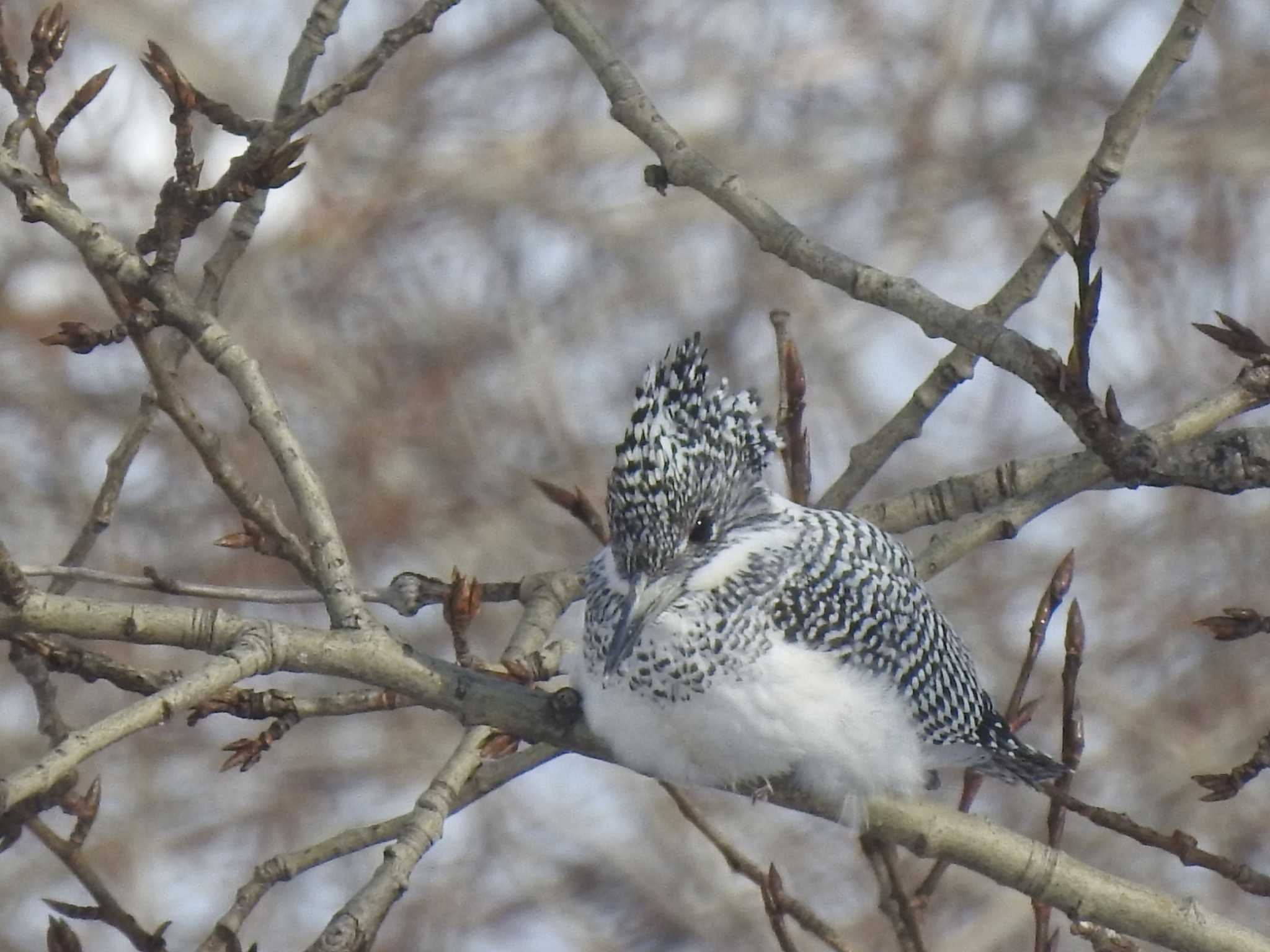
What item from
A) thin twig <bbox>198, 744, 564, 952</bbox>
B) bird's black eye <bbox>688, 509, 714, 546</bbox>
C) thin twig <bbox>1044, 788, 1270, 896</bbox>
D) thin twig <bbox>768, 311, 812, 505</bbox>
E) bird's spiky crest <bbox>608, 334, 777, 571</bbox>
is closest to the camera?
thin twig <bbox>198, 744, 564, 952</bbox>

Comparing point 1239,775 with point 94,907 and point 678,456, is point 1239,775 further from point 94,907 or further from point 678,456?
point 94,907

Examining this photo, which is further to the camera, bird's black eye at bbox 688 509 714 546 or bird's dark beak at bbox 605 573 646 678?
bird's black eye at bbox 688 509 714 546

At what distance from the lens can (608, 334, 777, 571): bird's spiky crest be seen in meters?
2.27

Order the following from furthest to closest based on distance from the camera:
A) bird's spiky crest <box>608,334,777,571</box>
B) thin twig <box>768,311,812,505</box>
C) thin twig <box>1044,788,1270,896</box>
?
thin twig <box>768,311,812,505</box>, bird's spiky crest <box>608,334,777,571</box>, thin twig <box>1044,788,1270,896</box>

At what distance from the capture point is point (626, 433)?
2.34 m

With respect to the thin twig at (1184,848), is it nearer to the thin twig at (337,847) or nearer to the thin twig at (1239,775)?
the thin twig at (1239,775)

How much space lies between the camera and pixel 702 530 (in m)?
2.42

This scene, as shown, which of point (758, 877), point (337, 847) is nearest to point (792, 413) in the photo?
point (758, 877)

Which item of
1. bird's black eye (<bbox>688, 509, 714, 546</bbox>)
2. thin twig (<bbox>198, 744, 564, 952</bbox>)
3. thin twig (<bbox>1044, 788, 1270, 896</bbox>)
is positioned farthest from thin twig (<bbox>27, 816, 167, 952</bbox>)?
thin twig (<bbox>1044, 788, 1270, 896</bbox>)

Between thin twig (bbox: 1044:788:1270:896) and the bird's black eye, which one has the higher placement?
the bird's black eye

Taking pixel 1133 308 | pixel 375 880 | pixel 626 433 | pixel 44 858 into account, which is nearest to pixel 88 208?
pixel 44 858

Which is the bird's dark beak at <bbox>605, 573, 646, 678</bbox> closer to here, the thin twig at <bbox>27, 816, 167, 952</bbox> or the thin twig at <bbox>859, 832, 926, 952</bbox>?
the thin twig at <bbox>859, 832, 926, 952</bbox>

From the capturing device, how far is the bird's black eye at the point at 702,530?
2416mm

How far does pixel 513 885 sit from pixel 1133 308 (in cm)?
341
